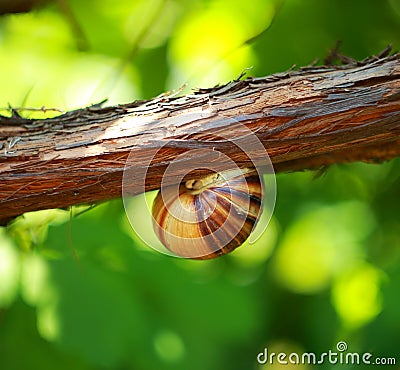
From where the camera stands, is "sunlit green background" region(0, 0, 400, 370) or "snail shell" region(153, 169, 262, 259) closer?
"snail shell" region(153, 169, 262, 259)

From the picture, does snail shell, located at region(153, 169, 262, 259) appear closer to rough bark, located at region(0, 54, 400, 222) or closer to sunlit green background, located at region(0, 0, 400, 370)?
rough bark, located at region(0, 54, 400, 222)

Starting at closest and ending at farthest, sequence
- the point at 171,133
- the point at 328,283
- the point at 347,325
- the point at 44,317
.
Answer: the point at 171,133 < the point at 44,317 < the point at 347,325 < the point at 328,283

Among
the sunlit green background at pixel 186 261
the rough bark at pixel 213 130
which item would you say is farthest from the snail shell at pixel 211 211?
the sunlit green background at pixel 186 261

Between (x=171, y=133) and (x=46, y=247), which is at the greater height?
(x=46, y=247)

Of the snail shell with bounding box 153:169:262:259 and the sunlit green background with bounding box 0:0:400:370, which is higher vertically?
the sunlit green background with bounding box 0:0:400:370

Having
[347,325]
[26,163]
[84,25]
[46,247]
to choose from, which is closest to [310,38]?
[84,25]

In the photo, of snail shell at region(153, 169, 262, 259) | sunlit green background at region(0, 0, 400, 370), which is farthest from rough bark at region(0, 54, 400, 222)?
sunlit green background at region(0, 0, 400, 370)

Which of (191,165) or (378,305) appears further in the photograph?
(378,305)

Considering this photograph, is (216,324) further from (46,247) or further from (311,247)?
(46,247)
